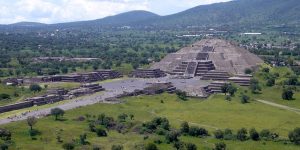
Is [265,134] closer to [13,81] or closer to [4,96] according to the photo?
[4,96]

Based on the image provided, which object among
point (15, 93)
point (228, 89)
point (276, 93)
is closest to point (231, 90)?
point (228, 89)

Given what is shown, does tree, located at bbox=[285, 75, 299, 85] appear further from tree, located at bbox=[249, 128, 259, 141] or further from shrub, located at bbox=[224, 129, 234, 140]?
tree, located at bbox=[249, 128, 259, 141]

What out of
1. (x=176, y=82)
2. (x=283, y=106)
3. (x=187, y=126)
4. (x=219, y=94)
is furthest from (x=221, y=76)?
(x=187, y=126)

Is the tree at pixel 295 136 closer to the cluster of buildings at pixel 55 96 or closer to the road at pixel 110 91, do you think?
the road at pixel 110 91

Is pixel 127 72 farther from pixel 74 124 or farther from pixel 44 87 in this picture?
pixel 74 124

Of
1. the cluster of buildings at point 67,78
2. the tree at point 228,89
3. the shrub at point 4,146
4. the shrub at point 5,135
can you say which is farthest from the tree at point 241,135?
the cluster of buildings at point 67,78

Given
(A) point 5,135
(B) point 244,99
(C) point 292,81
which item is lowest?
(A) point 5,135
